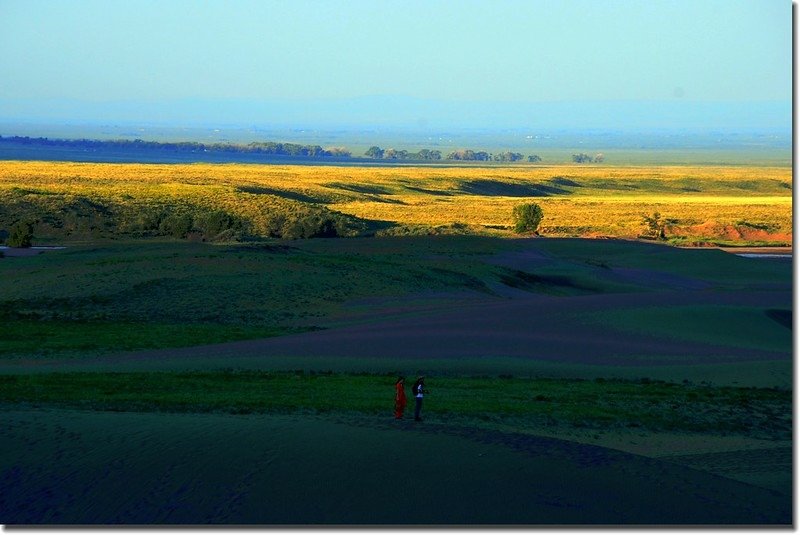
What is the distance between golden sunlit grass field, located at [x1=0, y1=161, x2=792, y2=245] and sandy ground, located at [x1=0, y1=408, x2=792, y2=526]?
5710cm

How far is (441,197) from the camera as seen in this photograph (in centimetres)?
11819

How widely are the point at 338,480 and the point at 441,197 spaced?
106m

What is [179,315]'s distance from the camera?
115 feet

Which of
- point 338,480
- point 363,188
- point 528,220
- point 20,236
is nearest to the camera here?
point 338,480

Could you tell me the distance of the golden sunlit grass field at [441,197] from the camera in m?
80.1

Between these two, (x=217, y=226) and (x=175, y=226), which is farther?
(x=217, y=226)

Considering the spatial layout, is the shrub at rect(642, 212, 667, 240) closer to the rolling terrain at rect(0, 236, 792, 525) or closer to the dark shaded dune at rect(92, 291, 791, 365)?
the rolling terrain at rect(0, 236, 792, 525)

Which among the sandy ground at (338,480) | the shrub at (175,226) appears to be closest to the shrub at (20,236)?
the shrub at (175,226)

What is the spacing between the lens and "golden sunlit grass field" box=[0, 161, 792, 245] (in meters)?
80.1

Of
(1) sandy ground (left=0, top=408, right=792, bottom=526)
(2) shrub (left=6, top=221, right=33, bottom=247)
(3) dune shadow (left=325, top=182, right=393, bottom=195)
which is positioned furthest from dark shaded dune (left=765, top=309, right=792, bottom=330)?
(3) dune shadow (left=325, top=182, right=393, bottom=195)

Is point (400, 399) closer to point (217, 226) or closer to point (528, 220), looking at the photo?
point (217, 226)

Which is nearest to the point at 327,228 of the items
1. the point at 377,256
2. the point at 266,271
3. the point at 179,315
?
the point at 377,256

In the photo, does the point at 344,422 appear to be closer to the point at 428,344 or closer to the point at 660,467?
the point at 660,467

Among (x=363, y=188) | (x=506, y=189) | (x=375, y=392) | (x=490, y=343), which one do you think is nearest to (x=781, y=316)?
→ (x=490, y=343)
